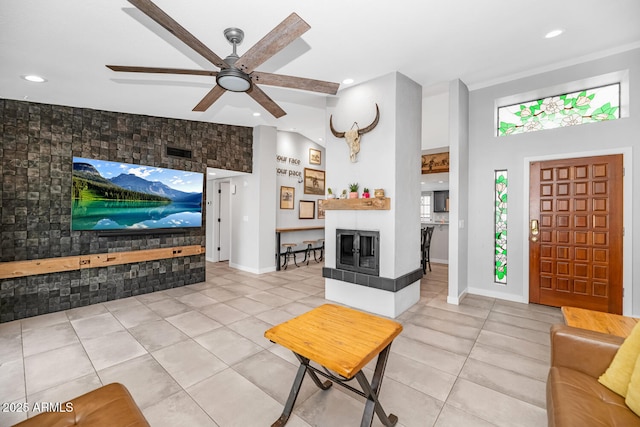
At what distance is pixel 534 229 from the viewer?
3.91 metres

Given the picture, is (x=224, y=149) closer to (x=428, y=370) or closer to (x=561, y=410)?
(x=428, y=370)

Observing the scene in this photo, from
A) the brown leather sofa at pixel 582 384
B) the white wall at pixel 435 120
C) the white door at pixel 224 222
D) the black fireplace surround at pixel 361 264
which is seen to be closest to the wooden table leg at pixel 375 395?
the brown leather sofa at pixel 582 384

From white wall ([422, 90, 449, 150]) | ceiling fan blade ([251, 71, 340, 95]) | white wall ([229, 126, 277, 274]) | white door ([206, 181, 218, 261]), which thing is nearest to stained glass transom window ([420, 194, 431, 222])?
white wall ([422, 90, 449, 150])

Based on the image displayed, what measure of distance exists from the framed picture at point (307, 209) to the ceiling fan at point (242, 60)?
13.9ft

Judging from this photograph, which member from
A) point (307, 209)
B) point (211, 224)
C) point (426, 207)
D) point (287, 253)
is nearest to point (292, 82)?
point (287, 253)

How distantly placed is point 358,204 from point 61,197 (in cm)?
409

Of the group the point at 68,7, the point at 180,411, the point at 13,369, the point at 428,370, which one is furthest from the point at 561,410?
the point at 68,7

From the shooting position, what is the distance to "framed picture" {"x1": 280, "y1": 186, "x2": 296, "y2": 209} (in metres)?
6.57

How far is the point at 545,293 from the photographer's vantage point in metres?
3.84

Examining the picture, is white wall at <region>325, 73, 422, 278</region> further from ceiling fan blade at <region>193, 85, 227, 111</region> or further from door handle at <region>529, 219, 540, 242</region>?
ceiling fan blade at <region>193, 85, 227, 111</region>

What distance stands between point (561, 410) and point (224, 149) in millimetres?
5647

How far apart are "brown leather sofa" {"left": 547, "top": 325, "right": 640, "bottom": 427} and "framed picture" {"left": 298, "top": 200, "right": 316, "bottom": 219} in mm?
5715

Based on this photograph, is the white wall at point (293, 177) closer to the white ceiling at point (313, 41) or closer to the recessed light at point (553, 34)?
the white ceiling at point (313, 41)

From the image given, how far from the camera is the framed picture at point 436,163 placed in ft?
22.5
